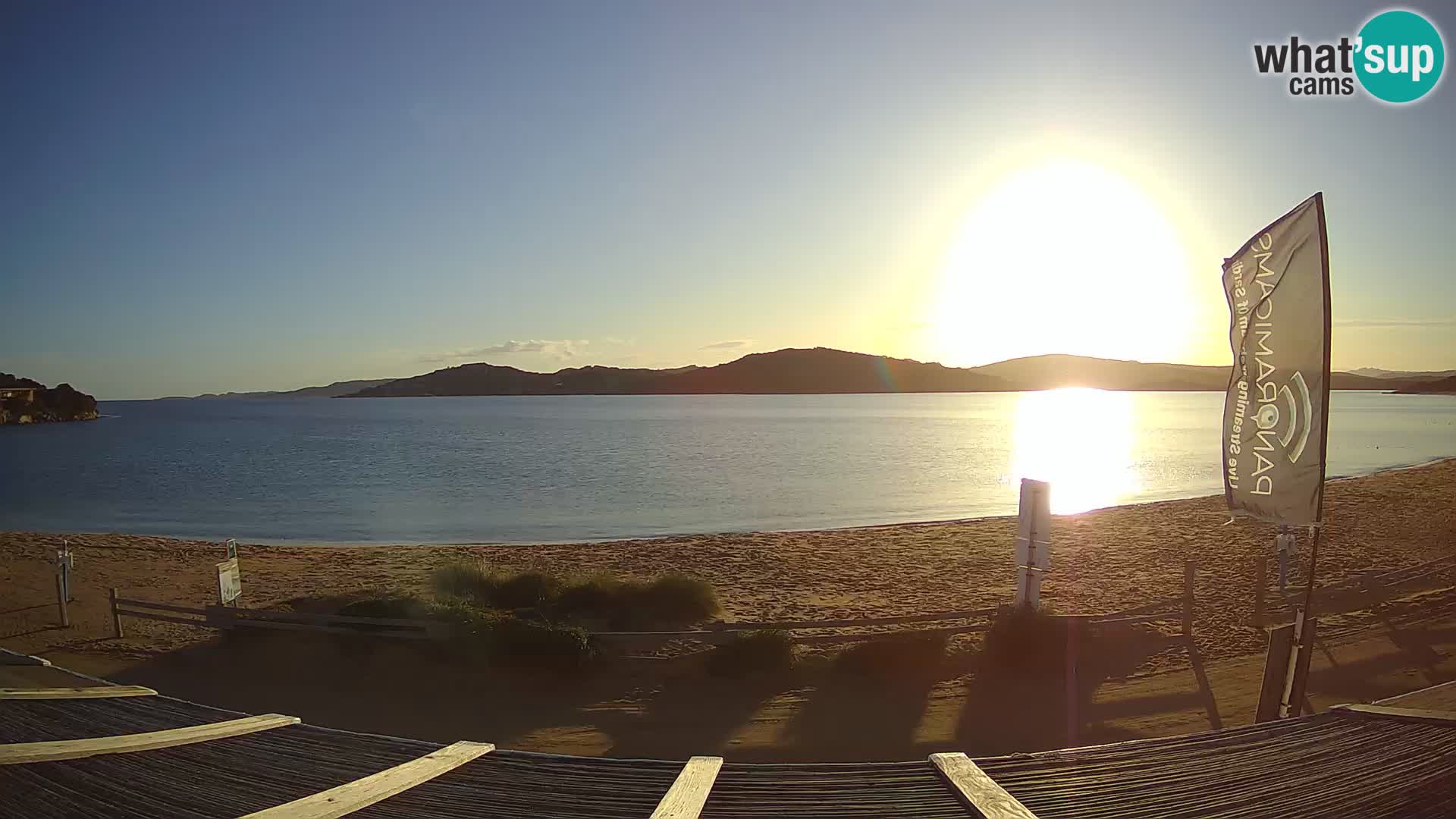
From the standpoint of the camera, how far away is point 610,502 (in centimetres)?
3341

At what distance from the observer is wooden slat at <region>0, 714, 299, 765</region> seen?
3027 mm

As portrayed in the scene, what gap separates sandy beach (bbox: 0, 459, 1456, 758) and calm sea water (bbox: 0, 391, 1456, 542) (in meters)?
4.32

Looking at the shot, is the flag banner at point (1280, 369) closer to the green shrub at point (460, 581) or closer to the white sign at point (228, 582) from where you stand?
the green shrub at point (460, 581)

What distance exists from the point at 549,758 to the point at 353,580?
15.6 metres

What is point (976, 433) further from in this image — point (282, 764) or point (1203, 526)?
point (282, 764)

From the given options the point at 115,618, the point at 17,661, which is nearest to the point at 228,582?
the point at 115,618

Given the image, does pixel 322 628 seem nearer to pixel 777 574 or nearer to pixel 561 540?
pixel 777 574

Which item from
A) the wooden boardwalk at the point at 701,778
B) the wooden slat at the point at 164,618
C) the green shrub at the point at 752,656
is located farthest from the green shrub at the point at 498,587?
the wooden boardwalk at the point at 701,778

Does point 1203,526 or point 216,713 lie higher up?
point 216,713

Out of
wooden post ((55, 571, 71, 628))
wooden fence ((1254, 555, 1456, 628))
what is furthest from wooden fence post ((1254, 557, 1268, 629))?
wooden post ((55, 571, 71, 628))

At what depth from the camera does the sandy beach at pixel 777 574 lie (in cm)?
903

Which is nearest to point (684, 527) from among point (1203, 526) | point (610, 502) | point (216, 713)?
point (610, 502)

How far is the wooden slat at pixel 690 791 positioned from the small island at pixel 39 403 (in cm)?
16069

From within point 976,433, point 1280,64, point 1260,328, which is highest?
point 1280,64
